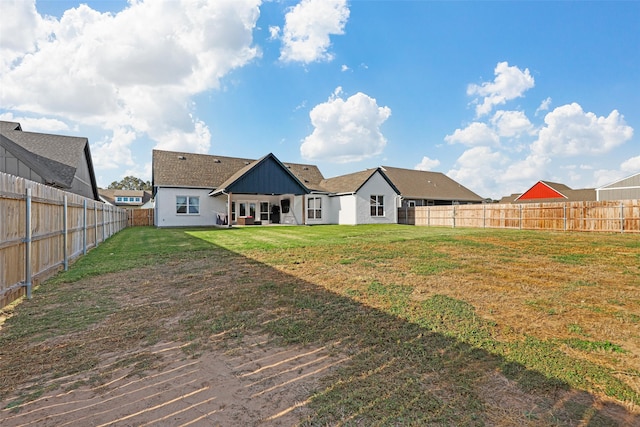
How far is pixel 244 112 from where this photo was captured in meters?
19.0

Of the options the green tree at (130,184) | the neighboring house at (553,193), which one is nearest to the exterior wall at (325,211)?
the neighboring house at (553,193)

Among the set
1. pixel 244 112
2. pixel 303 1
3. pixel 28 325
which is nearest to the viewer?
pixel 28 325

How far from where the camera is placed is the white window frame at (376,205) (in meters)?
25.1

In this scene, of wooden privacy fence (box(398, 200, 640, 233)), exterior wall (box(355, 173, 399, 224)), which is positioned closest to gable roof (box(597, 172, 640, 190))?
wooden privacy fence (box(398, 200, 640, 233))

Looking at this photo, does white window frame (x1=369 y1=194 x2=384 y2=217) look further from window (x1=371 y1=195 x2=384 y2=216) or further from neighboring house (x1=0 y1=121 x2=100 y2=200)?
neighboring house (x1=0 y1=121 x2=100 y2=200)

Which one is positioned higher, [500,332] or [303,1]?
[303,1]

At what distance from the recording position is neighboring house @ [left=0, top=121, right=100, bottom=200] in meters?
14.4

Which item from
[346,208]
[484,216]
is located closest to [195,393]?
[484,216]

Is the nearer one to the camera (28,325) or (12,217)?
(28,325)

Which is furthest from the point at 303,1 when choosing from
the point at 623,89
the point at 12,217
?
the point at 623,89

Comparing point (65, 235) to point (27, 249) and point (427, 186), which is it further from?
point (427, 186)

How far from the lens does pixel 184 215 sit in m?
22.1

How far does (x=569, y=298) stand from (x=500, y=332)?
2215 millimetres

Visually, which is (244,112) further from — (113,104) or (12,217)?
(12,217)
